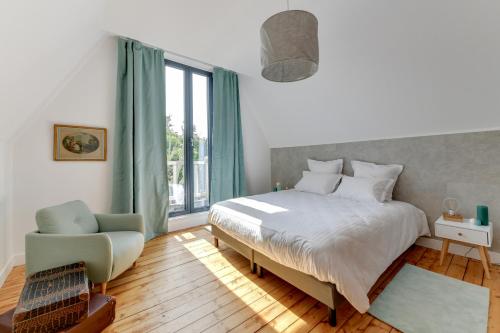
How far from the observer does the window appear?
10.8 feet

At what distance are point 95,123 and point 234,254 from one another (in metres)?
2.39

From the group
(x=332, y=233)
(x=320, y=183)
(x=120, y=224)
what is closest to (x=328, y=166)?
(x=320, y=183)

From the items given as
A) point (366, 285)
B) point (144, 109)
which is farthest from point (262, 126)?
point (366, 285)

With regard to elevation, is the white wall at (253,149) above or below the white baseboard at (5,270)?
above

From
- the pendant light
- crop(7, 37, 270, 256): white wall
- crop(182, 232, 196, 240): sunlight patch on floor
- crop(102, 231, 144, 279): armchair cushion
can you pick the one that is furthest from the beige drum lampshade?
crop(182, 232, 196, 240): sunlight patch on floor

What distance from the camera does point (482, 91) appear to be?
6.38ft

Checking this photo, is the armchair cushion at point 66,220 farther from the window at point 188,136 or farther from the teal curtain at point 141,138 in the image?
the window at point 188,136

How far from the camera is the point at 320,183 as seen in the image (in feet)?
10.2

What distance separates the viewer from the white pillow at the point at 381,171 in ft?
8.50

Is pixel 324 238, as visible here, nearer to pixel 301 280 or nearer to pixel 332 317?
pixel 301 280

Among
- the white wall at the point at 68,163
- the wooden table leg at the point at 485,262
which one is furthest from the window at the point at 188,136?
the wooden table leg at the point at 485,262

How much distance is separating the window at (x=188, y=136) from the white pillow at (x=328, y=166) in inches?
74.8

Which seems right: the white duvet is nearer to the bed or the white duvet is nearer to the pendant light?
the bed

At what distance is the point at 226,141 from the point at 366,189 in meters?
2.38
